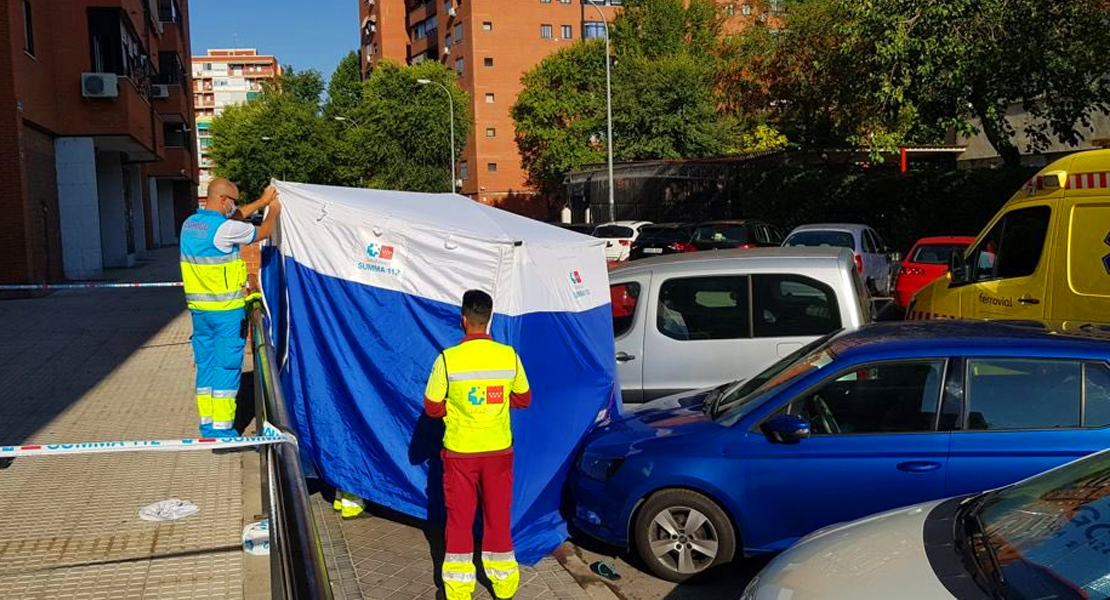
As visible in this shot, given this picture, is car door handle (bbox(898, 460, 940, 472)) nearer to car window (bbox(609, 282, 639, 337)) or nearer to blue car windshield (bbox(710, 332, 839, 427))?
blue car windshield (bbox(710, 332, 839, 427))

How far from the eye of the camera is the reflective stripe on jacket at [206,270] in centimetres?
644

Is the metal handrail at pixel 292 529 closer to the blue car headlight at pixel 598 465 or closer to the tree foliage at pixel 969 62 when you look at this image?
the blue car headlight at pixel 598 465

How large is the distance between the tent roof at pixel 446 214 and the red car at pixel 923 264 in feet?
35.0

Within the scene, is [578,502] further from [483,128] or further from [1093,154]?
[483,128]

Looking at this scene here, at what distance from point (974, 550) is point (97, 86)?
2392cm

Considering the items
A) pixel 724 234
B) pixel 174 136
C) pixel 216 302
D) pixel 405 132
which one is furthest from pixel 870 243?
pixel 405 132

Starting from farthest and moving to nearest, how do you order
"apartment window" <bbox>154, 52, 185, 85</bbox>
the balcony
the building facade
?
the building facade → "apartment window" <bbox>154, 52, 185, 85</bbox> → the balcony

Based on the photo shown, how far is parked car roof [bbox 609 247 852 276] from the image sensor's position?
297 inches

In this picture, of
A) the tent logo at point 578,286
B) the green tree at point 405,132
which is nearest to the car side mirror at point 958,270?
the tent logo at point 578,286

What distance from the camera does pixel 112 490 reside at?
6.23 m

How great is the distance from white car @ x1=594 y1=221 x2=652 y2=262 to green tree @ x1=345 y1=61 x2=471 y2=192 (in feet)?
101

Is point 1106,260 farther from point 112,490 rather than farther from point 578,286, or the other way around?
point 112,490

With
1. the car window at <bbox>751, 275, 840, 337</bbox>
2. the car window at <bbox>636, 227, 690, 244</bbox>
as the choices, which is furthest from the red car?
the car window at <bbox>636, 227, 690, 244</bbox>

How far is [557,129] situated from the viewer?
6262 cm
